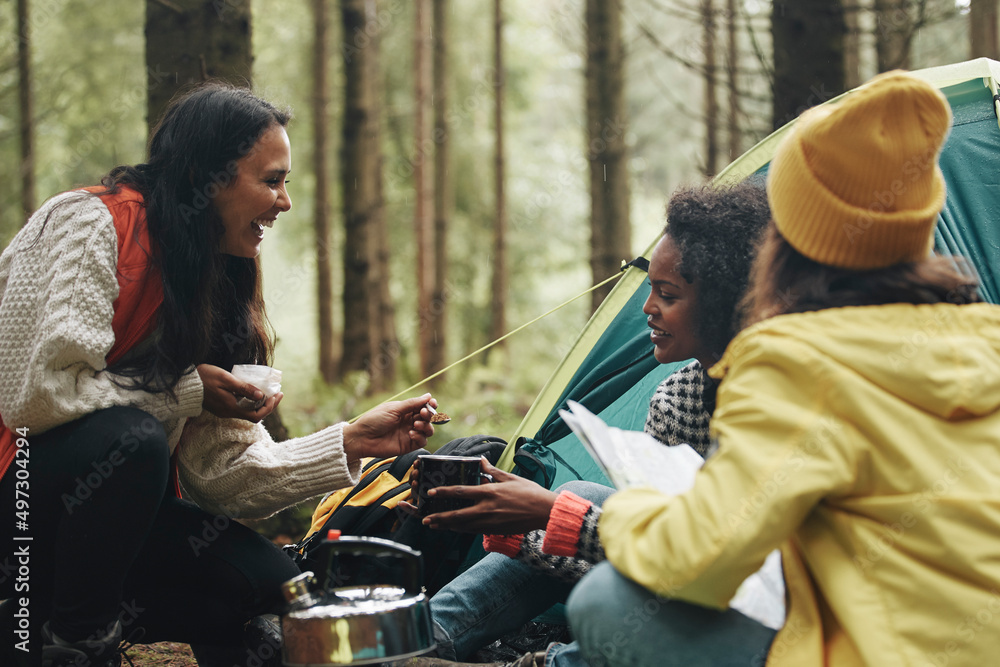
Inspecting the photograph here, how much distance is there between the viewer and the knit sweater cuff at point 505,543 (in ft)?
7.36

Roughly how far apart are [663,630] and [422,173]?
8.92 metres

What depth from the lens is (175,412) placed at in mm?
2137

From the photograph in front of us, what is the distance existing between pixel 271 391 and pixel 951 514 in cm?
164

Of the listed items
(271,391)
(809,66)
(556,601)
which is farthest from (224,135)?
(809,66)

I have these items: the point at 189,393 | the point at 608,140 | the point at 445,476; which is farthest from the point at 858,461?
the point at 608,140

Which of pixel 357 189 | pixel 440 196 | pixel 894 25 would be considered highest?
pixel 894 25

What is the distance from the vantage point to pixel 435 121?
12.2 metres

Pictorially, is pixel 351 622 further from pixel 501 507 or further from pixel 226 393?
pixel 226 393

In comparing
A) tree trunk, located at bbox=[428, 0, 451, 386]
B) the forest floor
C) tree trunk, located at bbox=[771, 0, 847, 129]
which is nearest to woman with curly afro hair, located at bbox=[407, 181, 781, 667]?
the forest floor

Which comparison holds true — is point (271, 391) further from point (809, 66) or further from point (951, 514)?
point (809, 66)

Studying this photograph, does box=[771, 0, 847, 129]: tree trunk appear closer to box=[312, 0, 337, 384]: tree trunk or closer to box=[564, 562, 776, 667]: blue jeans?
box=[564, 562, 776, 667]: blue jeans

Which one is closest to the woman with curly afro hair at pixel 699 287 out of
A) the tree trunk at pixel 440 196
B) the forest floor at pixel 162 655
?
the forest floor at pixel 162 655

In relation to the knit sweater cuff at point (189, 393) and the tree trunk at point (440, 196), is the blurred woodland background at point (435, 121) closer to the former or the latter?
the tree trunk at point (440, 196)

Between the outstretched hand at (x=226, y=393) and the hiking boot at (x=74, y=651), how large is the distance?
1.90ft
